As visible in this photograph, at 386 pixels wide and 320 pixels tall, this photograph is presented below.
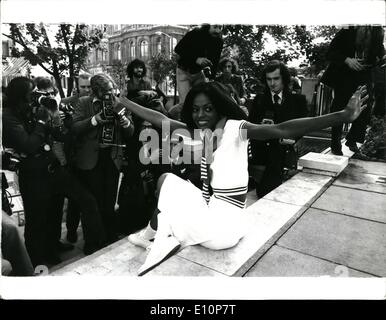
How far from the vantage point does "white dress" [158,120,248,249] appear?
249 cm

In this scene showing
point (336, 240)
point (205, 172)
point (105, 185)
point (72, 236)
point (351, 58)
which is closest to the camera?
point (205, 172)

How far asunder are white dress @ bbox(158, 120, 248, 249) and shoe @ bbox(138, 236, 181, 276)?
0.32ft

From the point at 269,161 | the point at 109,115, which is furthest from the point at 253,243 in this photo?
the point at 109,115

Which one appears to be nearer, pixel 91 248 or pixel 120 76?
pixel 91 248

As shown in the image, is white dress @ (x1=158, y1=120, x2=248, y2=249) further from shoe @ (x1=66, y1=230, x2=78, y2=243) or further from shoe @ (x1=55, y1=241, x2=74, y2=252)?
shoe @ (x1=66, y1=230, x2=78, y2=243)

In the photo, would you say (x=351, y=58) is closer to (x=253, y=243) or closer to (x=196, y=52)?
(x=196, y=52)

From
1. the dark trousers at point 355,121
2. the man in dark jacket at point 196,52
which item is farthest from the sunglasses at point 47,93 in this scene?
the dark trousers at point 355,121

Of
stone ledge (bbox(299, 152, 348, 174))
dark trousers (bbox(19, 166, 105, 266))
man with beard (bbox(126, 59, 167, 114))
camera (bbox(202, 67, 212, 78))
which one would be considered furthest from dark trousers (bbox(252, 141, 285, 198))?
dark trousers (bbox(19, 166, 105, 266))

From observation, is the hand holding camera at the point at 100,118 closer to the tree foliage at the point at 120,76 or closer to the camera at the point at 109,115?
the camera at the point at 109,115

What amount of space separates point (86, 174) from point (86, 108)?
28.2 inches

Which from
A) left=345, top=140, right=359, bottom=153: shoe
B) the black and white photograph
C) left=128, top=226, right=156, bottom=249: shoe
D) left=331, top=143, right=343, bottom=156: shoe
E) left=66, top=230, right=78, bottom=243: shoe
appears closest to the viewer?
the black and white photograph

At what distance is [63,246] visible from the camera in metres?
3.55

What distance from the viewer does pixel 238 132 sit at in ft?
8.07

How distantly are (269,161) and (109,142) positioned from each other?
203 cm
